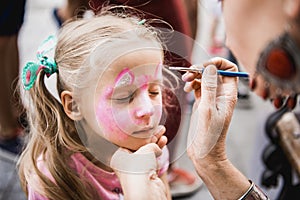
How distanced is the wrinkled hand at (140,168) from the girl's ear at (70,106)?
88 millimetres

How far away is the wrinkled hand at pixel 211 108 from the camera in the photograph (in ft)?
2.08

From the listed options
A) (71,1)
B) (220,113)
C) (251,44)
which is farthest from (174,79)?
(71,1)

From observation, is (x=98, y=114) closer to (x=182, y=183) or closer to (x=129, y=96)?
(x=129, y=96)

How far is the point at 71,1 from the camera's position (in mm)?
935

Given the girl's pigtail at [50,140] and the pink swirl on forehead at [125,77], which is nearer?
the pink swirl on forehead at [125,77]

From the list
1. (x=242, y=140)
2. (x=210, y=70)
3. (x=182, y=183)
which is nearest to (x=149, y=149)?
(x=210, y=70)

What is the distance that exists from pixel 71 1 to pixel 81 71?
0.98ft

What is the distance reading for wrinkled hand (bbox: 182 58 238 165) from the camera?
633 millimetres

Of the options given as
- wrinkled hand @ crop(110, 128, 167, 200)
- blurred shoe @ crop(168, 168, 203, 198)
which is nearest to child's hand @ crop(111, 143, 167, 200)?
wrinkled hand @ crop(110, 128, 167, 200)

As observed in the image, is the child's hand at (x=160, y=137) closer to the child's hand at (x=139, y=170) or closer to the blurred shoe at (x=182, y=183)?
the child's hand at (x=139, y=170)

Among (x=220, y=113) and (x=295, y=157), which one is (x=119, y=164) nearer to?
(x=220, y=113)

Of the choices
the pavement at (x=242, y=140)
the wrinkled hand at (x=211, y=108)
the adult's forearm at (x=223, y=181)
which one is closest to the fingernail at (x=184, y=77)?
the wrinkled hand at (x=211, y=108)

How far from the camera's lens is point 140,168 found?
0.64 m

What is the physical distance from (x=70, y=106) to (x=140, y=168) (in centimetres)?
15
